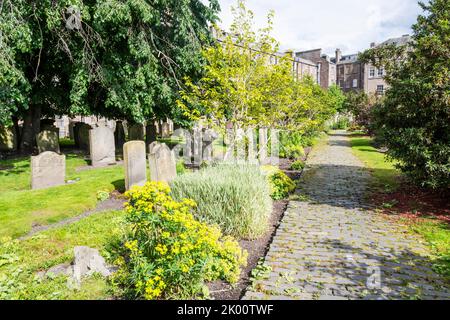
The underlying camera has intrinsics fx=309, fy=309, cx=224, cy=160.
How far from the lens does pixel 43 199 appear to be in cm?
902

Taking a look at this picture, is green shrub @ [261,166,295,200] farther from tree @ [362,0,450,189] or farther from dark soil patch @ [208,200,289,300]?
tree @ [362,0,450,189]

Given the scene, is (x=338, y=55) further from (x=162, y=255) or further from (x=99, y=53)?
(x=162, y=255)

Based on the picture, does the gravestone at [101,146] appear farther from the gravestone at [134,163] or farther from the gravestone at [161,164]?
the gravestone at [161,164]

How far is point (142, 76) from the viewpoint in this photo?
1352 cm

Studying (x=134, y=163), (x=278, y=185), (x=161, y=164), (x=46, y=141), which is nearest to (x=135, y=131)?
(x=46, y=141)

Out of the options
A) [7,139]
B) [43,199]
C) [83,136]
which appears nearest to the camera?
[43,199]

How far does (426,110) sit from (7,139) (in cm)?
2080

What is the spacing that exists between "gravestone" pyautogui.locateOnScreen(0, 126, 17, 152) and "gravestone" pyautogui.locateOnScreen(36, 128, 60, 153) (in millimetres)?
4125

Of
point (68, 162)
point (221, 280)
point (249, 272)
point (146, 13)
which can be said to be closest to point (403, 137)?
point (249, 272)

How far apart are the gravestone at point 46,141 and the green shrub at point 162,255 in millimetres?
13486

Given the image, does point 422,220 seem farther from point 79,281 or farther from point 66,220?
point 66,220

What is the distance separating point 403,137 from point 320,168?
6858mm

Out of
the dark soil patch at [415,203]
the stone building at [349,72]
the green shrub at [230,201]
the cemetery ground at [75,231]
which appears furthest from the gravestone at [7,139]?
the stone building at [349,72]

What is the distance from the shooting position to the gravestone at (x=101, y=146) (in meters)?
14.7
